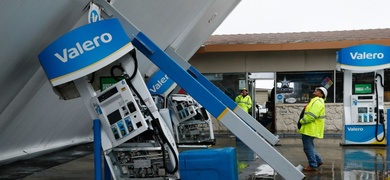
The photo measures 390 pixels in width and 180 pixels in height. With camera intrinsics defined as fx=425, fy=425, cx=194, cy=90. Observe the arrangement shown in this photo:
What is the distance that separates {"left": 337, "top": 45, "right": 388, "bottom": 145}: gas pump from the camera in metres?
11.6

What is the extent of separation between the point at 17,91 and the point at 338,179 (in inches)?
216

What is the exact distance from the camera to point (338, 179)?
7312 millimetres

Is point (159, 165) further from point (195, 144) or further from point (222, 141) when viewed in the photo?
point (222, 141)

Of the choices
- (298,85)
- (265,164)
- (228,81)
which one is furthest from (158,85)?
(298,85)

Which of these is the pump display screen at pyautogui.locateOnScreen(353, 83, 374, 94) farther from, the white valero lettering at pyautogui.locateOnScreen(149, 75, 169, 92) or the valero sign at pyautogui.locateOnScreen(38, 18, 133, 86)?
the valero sign at pyautogui.locateOnScreen(38, 18, 133, 86)

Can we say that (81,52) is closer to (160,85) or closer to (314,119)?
(314,119)

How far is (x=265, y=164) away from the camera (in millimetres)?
9008

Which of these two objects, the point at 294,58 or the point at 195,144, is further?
Answer: the point at 294,58

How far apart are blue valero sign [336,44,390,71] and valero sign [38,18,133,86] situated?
833cm

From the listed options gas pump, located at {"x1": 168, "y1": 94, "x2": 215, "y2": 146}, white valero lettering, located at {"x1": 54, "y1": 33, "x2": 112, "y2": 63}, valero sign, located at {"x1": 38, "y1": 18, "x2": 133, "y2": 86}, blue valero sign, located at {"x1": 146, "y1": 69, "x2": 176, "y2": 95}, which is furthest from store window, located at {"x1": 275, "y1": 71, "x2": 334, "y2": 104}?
white valero lettering, located at {"x1": 54, "y1": 33, "x2": 112, "y2": 63}

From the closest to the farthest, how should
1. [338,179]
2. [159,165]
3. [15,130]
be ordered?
[159,165], [338,179], [15,130]

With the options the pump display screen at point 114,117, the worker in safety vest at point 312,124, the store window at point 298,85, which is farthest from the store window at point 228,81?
the pump display screen at point 114,117

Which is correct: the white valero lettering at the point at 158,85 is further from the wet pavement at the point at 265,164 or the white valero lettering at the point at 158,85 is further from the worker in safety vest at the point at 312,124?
the worker in safety vest at the point at 312,124

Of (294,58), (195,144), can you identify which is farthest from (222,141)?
(294,58)
